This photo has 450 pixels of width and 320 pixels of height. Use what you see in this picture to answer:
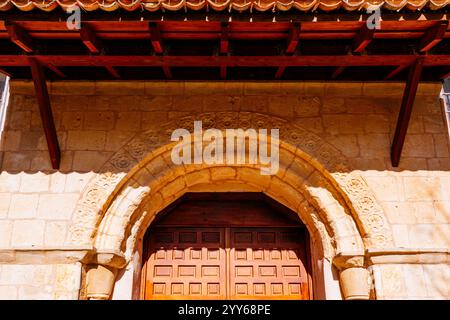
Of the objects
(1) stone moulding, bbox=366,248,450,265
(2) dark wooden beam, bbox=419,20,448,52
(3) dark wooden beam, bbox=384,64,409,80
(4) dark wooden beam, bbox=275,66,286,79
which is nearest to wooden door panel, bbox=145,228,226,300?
(1) stone moulding, bbox=366,248,450,265

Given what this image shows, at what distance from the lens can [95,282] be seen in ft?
12.1

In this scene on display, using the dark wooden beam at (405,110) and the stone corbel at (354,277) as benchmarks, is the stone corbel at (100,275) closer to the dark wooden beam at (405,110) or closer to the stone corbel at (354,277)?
the stone corbel at (354,277)

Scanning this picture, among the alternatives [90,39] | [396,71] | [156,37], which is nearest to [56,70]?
[90,39]

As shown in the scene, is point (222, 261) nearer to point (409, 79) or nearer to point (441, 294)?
point (441, 294)

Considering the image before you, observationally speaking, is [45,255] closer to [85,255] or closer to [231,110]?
[85,255]

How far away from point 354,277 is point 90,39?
2856 millimetres

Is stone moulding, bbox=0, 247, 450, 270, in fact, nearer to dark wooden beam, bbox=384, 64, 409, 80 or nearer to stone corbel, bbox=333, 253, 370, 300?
stone corbel, bbox=333, 253, 370, 300

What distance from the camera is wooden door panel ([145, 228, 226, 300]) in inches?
170

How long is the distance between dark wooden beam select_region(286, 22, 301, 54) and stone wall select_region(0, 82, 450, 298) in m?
0.81

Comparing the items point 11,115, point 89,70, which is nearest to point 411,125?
point 89,70

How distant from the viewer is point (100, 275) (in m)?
3.70

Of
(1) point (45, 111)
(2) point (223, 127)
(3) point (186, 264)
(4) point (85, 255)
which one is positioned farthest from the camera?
(3) point (186, 264)
